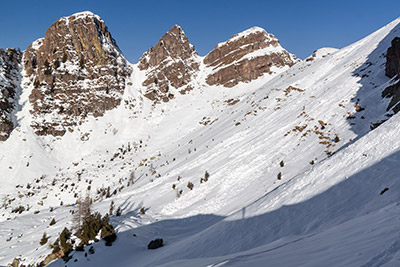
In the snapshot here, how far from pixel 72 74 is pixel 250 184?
2722 inches

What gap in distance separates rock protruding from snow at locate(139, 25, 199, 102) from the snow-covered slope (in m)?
26.1

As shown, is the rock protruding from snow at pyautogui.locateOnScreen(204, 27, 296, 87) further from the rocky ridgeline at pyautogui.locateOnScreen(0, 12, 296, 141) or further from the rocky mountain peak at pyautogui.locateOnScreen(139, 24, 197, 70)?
the rocky mountain peak at pyautogui.locateOnScreen(139, 24, 197, 70)

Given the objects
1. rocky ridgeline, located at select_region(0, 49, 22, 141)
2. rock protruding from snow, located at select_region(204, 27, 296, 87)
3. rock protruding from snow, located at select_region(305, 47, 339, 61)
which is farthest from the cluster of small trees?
rock protruding from snow, located at select_region(204, 27, 296, 87)

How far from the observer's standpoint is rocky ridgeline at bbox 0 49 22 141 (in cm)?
5216

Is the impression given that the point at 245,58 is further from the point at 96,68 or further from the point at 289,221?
the point at 289,221

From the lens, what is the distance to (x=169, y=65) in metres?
90.9

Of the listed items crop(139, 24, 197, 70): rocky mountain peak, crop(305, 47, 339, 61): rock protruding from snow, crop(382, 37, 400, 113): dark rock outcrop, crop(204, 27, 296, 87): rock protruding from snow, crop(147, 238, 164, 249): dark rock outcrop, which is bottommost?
crop(147, 238, 164, 249): dark rock outcrop

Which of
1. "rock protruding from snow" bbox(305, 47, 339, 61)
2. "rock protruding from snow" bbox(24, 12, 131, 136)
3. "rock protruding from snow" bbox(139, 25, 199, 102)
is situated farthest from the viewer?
"rock protruding from snow" bbox(139, 25, 199, 102)

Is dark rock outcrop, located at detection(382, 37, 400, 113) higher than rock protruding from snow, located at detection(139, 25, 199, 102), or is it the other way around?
rock protruding from snow, located at detection(139, 25, 199, 102)

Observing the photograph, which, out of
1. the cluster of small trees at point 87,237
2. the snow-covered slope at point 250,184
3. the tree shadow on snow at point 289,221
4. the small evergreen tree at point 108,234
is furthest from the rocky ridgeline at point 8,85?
the tree shadow on snow at point 289,221

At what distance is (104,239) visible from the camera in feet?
53.9

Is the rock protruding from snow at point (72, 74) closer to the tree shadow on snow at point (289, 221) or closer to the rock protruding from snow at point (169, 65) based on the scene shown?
the rock protruding from snow at point (169, 65)

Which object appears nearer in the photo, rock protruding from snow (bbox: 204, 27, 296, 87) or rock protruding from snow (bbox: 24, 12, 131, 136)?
rock protruding from snow (bbox: 24, 12, 131, 136)

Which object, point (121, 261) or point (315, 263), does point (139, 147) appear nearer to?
point (121, 261)
